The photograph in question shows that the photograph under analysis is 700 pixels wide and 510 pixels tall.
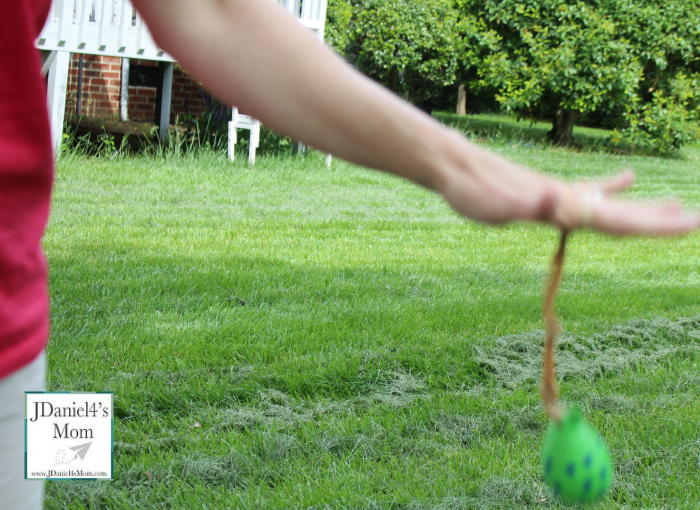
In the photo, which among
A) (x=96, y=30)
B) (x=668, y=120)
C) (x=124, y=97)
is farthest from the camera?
(x=668, y=120)

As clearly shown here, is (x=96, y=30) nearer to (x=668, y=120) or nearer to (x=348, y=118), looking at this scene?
(x=348, y=118)

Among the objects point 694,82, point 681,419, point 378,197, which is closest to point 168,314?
point 681,419

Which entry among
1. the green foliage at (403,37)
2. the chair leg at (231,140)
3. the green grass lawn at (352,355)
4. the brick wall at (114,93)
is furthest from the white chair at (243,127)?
the green foliage at (403,37)

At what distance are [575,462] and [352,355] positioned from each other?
8.20 feet

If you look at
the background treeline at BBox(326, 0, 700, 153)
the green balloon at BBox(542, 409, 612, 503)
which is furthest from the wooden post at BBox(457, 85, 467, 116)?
the green balloon at BBox(542, 409, 612, 503)

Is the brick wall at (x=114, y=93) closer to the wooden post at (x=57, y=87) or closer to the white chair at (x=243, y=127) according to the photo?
the white chair at (x=243, y=127)

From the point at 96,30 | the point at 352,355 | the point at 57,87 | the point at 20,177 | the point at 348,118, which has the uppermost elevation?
the point at 96,30

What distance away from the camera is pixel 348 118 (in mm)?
859

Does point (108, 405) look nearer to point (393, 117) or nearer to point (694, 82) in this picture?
point (393, 117)

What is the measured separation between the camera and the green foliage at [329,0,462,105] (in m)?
12.1

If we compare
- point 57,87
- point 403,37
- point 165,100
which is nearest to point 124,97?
point 165,100

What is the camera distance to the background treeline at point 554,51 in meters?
11.5

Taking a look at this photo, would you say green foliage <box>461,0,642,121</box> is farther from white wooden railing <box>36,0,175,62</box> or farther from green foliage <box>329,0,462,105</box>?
white wooden railing <box>36,0,175,62</box>

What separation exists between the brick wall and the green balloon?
10.0 metres
